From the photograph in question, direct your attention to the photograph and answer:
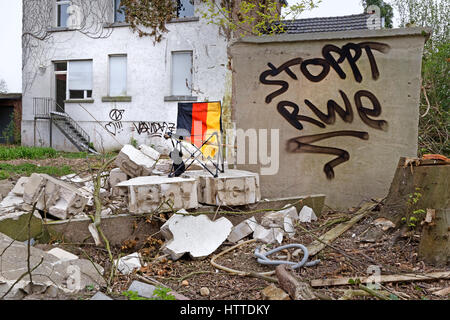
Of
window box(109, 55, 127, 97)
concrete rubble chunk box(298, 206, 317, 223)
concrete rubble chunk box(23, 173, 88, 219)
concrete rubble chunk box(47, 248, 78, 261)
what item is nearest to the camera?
concrete rubble chunk box(47, 248, 78, 261)

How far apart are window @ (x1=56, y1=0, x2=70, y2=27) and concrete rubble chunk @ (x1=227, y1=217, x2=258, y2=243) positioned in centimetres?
1483

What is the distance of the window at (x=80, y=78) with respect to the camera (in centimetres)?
1551

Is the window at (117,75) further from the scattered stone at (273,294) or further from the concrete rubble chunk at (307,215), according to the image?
the scattered stone at (273,294)

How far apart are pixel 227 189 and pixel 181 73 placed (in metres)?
10.8

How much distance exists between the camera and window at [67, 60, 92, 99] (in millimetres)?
15508

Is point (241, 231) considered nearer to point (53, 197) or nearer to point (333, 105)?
point (53, 197)

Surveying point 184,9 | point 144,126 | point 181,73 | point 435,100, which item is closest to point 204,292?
point 435,100

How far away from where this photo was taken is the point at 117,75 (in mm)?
15117

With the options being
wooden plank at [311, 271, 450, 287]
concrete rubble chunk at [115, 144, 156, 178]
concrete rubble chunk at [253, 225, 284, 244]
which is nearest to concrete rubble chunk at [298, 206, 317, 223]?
concrete rubble chunk at [253, 225, 284, 244]

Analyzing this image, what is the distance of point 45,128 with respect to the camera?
15992mm

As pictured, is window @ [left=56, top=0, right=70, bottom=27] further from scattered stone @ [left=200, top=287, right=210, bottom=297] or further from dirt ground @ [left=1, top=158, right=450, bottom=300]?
scattered stone @ [left=200, top=287, right=210, bottom=297]

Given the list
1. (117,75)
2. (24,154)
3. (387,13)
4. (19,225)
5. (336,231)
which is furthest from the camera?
(387,13)

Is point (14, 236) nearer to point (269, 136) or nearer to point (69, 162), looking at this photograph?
point (269, 136)

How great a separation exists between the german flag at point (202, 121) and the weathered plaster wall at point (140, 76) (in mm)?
7744
